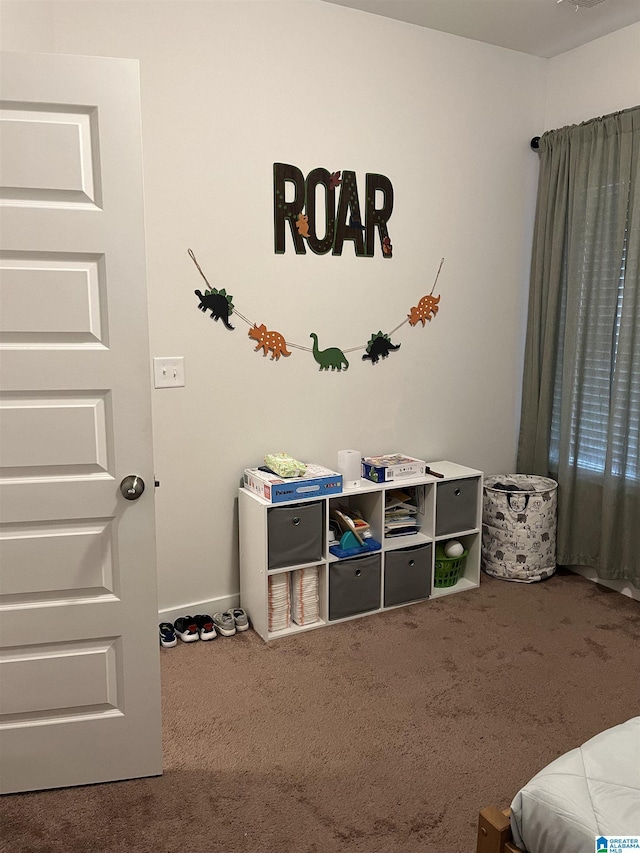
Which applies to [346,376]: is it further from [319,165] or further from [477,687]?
[477,687]

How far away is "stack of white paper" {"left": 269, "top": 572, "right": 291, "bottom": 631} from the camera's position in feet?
9.93

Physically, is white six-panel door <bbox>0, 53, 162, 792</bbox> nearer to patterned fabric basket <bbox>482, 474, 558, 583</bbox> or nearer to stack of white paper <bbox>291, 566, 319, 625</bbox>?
stack of white paper <bbox>291, 566, 319, 625</bbox>

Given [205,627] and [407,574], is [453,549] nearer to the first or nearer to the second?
[407,574]

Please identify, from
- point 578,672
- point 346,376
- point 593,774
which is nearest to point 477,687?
point 578,672

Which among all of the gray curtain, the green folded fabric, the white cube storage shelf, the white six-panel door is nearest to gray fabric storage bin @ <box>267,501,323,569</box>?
the white cube storage shelf

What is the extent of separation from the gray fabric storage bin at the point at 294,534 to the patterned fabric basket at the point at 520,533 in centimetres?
105

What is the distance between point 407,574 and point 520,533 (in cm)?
66

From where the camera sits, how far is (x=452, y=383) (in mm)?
3762

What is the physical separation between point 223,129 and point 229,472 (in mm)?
1447

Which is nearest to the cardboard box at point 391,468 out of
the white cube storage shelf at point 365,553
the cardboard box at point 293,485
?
the white cube storage shelf at point 365,553

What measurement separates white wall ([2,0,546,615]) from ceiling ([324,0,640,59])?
3.5 inches

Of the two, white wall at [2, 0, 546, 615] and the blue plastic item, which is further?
the blue plastic item

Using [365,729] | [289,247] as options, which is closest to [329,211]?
[289,247]

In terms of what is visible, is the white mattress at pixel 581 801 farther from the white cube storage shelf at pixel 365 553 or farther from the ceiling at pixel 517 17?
the ceiling at pixel 517 17
